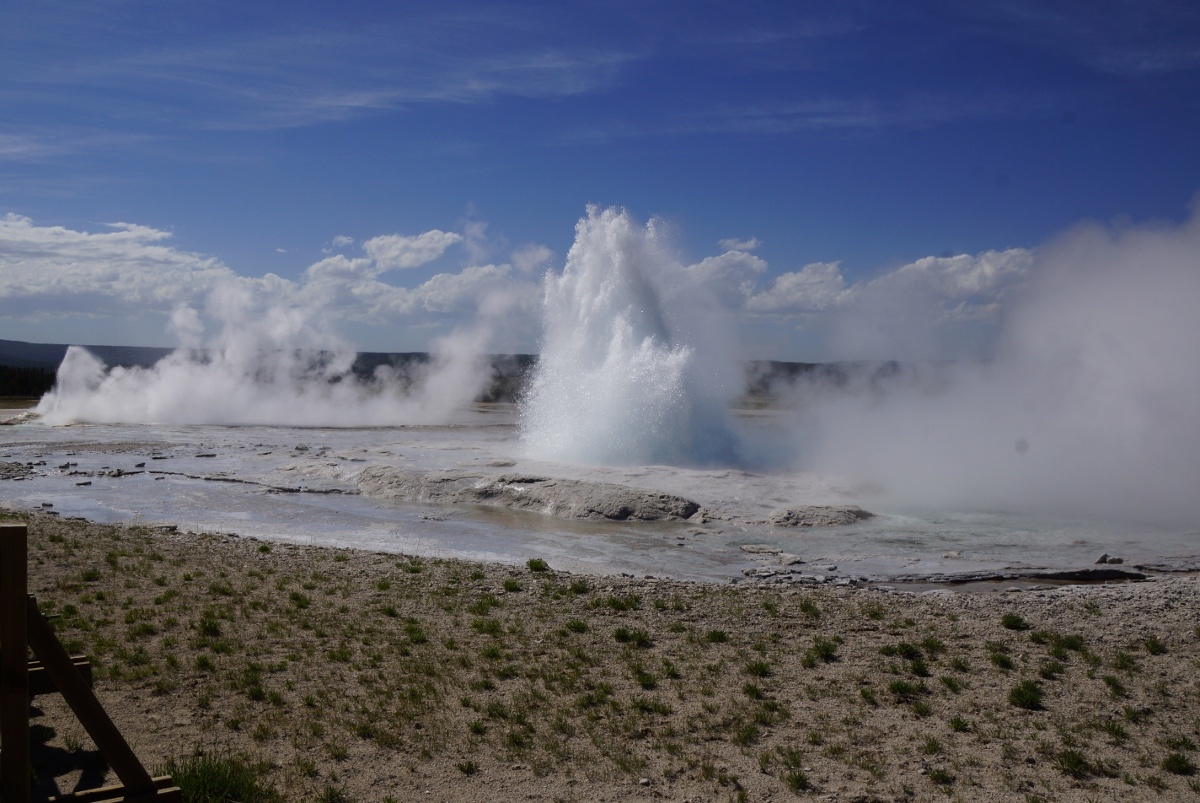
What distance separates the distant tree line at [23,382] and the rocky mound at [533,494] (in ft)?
207

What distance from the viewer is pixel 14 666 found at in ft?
13.4

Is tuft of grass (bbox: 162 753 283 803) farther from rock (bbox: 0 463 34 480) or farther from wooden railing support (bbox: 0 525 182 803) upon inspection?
rock (bbox: 0 463 34 480)

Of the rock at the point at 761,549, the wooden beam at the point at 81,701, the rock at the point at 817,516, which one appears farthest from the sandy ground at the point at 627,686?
the rock at the point at 817,516

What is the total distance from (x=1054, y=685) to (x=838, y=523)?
11.8 m

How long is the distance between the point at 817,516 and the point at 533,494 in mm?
7398

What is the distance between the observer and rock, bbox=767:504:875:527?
20031 mm

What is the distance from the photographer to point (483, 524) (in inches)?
790

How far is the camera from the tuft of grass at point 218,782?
211 inches

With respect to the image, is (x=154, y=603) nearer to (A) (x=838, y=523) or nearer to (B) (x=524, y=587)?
(B) (x=524, y=587)

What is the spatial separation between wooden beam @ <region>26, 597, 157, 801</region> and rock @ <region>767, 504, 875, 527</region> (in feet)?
55.1

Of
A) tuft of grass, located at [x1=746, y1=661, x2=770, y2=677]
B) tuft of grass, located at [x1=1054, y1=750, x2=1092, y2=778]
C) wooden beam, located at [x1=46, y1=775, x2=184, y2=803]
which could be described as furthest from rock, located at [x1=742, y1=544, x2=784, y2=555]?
wooden beam, located at [x1=46, y1=775, x2=184, y2=803]

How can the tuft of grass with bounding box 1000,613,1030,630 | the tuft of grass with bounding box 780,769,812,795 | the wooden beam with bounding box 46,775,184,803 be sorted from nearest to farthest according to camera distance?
the wooden beam with bounding box 46,775,184,803
the tuft of grass with bounding box 780,769,812,795
the tuft of grass with bounding box 1000,613,1030,630

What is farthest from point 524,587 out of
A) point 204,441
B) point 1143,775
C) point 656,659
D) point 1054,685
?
point 204,441

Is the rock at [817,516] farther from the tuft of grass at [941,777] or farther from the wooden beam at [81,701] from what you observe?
the wooden beam at [81,701]
